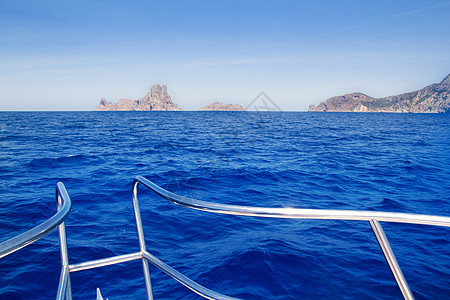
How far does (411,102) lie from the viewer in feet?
560

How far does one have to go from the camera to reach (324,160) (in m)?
13.0

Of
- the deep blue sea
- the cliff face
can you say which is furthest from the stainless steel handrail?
the cliff face

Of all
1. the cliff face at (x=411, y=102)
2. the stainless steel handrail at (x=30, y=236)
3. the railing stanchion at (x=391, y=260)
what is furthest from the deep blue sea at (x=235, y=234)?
the cliff face at (x=411, y=102)

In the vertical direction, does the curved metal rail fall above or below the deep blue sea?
above

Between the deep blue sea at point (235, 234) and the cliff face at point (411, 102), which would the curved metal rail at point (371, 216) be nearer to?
the deep blue sea at point (235, 234)

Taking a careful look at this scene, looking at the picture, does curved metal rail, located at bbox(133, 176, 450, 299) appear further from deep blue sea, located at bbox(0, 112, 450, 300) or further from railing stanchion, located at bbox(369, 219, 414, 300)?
deep blue sea, located at bbox(0, 112, 450, 300)

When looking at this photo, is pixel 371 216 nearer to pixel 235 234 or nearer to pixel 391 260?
pixel 391 260

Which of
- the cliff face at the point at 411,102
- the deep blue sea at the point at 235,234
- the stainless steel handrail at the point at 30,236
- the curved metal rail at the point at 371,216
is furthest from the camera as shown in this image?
the cliff face at the point at 411,102

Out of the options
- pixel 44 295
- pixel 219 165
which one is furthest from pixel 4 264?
pixel 219 165

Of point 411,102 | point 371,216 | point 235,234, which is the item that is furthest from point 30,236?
point 411,102

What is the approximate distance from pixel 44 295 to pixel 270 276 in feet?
10.2

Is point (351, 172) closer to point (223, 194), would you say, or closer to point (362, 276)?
point (223, 194)

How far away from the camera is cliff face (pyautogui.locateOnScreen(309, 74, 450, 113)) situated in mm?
163375

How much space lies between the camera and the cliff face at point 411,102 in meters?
163
